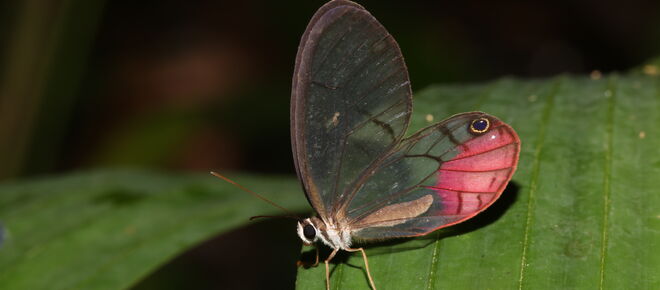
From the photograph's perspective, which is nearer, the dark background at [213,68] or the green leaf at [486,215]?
the green leaf at [486,215]

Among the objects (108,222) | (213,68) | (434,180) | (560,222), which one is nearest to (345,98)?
(434,180)

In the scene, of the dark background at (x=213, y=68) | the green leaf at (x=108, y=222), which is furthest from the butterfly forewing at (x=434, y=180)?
the dark background at (x=213, y=68)

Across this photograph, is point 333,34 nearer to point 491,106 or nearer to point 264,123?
point 491,106

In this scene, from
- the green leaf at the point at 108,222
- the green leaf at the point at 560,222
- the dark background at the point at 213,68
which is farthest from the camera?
the dark background at the point at 213,68

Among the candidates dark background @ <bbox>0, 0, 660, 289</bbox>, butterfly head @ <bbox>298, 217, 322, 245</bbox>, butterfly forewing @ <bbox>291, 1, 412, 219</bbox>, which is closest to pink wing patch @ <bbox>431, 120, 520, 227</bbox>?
butterfly forewing @ <bbox>291, 1, 412, 219</bbox>

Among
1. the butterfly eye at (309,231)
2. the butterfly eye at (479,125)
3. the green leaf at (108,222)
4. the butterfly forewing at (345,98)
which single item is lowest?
the green leaf at (108,222)

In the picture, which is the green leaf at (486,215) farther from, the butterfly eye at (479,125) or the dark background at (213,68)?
the dark background at (213,68)
